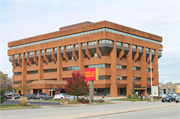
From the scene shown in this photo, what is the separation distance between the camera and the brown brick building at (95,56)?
71.8 meters

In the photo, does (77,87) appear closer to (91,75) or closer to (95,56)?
(91,75)

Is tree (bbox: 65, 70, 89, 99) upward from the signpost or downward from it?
downward

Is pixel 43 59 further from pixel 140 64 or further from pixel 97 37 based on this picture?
pixel 140 64

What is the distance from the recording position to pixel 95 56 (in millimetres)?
74500

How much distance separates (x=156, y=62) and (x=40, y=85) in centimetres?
4877

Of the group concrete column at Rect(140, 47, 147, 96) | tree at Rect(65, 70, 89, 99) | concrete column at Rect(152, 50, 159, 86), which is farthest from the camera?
concrete column at Rect(152, 50, 159, 86)

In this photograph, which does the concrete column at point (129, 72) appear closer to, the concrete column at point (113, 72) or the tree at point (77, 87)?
the concrete column at point (113, 72)

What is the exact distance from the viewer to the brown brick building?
71.8 meters

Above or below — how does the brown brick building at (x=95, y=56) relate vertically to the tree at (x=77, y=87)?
above

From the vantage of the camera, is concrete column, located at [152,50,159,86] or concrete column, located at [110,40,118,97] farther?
concrete column, located at [152,50,159,86]

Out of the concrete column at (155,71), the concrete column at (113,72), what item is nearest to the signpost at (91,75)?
the concrete column at (113,72)

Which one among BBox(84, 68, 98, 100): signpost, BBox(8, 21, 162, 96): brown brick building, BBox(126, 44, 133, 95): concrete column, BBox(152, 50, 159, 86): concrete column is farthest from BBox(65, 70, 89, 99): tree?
BBox(152, 50, 159, 86): concrete column

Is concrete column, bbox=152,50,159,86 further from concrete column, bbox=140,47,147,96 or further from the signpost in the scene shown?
the signpost

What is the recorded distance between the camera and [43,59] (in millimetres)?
90625
